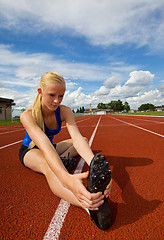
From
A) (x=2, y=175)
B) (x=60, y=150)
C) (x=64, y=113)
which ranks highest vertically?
(x=64, y=113)

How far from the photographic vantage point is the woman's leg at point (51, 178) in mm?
1664

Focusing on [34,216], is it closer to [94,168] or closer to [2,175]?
[94,168]

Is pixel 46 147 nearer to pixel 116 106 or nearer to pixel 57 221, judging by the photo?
pixel 57 221

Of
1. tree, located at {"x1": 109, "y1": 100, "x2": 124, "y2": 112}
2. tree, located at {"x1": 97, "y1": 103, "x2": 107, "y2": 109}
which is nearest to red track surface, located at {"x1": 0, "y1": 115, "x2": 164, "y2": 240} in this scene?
tree, located at {"x1": 109, "y1": 100, "x2": 124, "y2": 112}

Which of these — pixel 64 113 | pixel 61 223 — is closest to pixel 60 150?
pixel 64 113

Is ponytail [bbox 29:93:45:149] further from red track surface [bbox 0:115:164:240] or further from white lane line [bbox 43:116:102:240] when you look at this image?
white lane line [bbox 43:116:102:240]

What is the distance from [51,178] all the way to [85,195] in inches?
25.5

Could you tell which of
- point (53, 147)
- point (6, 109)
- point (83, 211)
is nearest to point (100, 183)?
point (83, 211)

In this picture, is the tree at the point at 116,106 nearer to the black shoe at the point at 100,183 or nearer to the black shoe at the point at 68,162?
the black shoe at the point at 68,162

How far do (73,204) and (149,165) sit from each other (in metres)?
1.89

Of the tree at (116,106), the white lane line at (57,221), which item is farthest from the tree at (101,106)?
the white lane line at (57,221)

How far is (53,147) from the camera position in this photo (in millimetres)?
1770

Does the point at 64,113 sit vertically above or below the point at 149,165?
above

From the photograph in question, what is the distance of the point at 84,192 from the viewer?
1.30 meters
